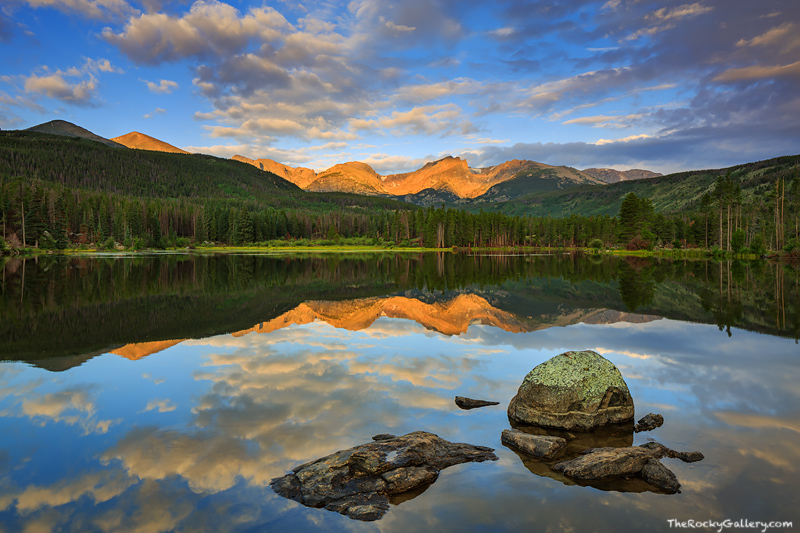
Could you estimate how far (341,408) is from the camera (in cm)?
1043

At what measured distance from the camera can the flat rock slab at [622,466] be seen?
7223 millimetres

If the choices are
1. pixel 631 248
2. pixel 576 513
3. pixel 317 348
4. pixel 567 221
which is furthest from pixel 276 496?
pixel 567 221

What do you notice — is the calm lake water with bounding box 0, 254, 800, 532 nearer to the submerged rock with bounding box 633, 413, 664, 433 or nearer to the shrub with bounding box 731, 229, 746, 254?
the submerged rock with bounding box 633, 413, 664, 433

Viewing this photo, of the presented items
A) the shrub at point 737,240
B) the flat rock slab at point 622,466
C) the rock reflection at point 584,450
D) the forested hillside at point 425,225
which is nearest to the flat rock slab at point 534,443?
the rock reflection at point 584,450

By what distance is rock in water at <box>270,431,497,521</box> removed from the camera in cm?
667

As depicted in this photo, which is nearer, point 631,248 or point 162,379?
point 162,379

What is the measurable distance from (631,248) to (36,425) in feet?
422

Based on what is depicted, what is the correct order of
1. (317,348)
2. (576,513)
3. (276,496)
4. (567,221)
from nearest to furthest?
(576,513), (276,496), (317,348), (567,221)

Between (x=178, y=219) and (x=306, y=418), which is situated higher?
(x=178, y=219)

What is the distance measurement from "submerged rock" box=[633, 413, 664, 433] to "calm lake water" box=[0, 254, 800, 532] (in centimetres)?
22

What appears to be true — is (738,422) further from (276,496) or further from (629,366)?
(276,496)

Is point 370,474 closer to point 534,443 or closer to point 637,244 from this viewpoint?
point 534,443

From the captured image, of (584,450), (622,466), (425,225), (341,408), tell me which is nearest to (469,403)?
(584,450)

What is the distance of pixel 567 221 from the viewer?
17812 centimetres
